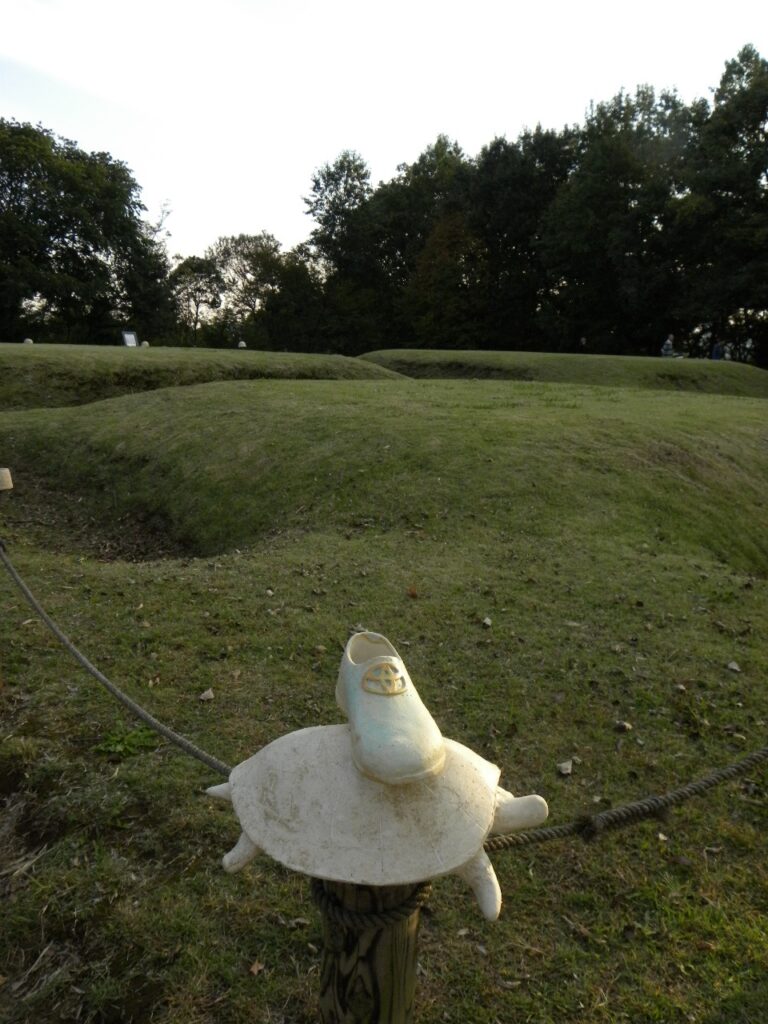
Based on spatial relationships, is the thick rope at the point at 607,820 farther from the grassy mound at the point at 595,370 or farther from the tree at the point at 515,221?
the tree at the point at 515,221

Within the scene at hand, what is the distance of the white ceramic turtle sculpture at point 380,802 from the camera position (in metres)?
1.56

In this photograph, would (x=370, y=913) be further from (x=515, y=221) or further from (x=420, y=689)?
(x=515, y=221)

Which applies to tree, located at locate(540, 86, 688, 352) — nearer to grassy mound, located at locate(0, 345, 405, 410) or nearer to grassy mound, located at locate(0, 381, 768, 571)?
grassy mound, located at locate(0, 345, 405, 410)

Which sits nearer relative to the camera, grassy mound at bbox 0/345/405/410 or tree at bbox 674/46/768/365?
grassy mound at bbox 0/345/405/410

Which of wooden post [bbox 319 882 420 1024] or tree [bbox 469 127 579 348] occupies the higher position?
tree [bbox 469 127 579 348]

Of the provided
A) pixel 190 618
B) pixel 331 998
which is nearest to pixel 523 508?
pixel 190 618

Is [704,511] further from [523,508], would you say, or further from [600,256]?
[600,256]

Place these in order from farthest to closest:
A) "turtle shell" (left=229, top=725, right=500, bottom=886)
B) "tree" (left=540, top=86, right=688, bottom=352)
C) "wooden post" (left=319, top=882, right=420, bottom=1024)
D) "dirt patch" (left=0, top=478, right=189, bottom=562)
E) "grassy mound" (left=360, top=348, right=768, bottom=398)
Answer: "tree" (left=540, top=86, right=688, bottom=352), "grassy mound" (left=360, top=348, right=768, bottom=398), "dirt patch" (left=0, top=478, right=189, bottom=562), "wooden post" (left=319, top=882, right=420, bottom=1024), "turtle shell" (left=229, top=725, right=500, bottom=886)

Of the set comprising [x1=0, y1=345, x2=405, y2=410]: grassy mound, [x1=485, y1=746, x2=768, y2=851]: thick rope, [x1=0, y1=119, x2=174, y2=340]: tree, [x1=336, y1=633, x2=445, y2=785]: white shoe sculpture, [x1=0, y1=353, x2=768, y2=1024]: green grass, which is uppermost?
[x1=0, y1=119, x2=174, y2=340]: tree

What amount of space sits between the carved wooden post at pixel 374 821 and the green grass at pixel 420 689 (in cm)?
139

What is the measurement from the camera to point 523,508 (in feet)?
28.7

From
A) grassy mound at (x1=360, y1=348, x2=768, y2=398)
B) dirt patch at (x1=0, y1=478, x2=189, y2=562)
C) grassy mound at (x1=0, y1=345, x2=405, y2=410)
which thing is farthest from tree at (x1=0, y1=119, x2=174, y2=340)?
dirt patch at (x1=0, y1=478, x2=189, y2=562)

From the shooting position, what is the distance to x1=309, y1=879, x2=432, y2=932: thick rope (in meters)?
1.64

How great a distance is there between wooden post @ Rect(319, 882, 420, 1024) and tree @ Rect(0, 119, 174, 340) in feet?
154
